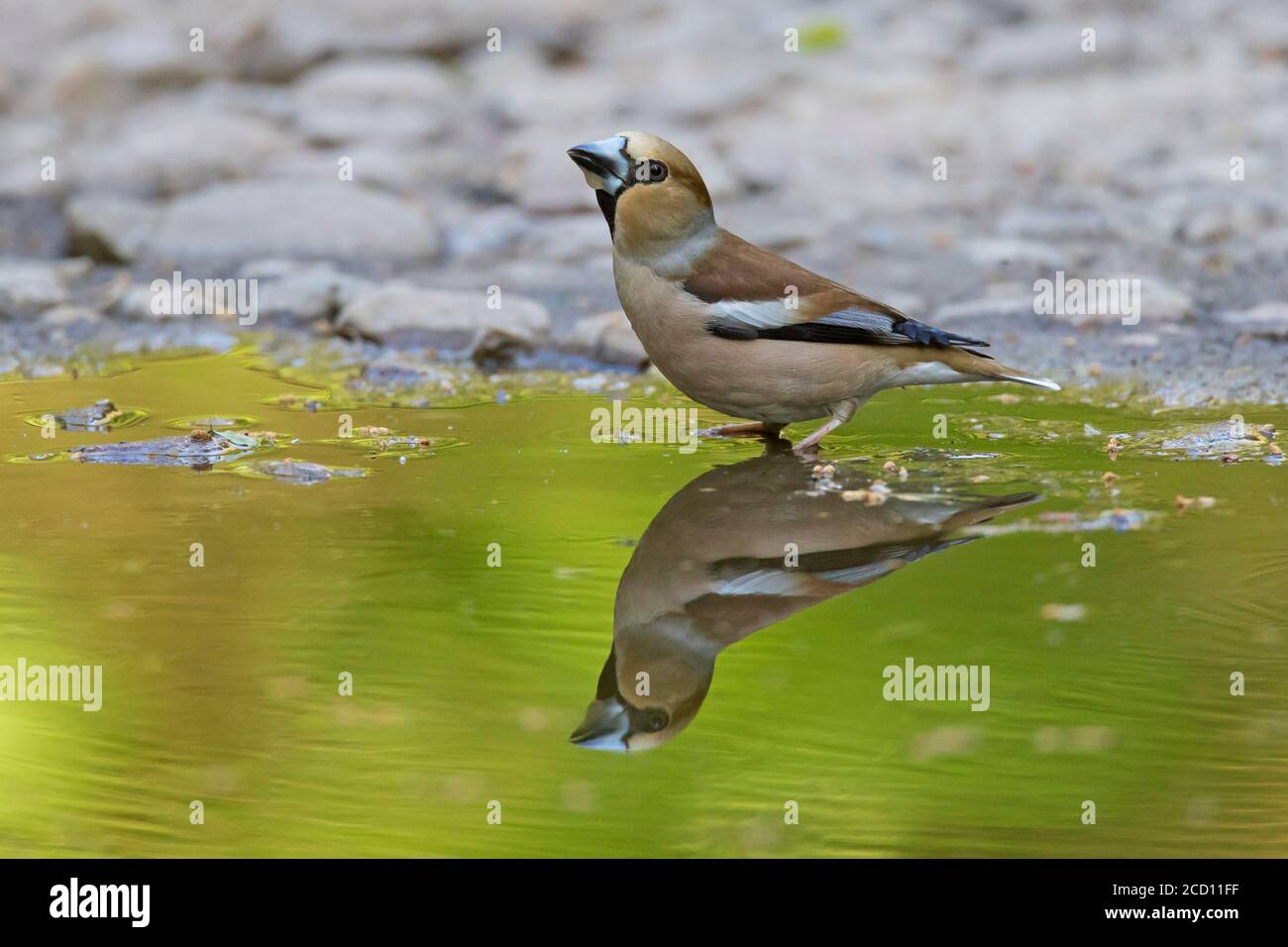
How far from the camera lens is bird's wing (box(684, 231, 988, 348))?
18.6ft

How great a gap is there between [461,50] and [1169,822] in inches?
383

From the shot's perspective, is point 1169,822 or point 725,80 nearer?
point 1169,822

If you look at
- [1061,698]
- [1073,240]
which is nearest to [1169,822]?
[1061,698]

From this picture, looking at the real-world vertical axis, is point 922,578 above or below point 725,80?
below

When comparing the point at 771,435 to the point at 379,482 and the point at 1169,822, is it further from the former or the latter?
the point at 1169,822

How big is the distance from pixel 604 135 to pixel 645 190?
4729 mm

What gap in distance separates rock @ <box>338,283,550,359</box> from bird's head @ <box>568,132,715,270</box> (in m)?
1.88

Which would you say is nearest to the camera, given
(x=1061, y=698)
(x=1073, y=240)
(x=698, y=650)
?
(x=1061, y=698)

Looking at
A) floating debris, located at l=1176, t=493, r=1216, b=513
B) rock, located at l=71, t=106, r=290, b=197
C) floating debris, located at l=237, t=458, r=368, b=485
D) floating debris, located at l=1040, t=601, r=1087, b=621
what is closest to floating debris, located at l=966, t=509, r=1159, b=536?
floating debris, located at l=1176, t=493, r=1216, b=513

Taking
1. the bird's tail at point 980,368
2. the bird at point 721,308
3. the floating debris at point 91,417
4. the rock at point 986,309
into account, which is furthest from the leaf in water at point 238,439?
the rock at point 986,309

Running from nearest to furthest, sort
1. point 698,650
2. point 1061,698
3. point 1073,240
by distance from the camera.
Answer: point 1061,698 < point 698,650 < point 1073,240

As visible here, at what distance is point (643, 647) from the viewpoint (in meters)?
3.96

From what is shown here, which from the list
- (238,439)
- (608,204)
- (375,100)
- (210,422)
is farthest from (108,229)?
(608,204)

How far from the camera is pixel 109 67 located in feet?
36.4
